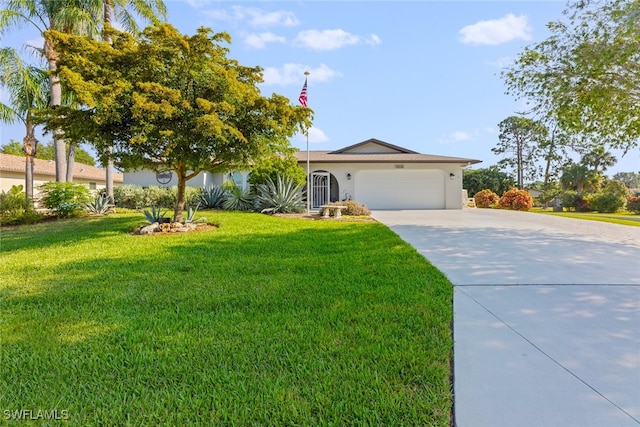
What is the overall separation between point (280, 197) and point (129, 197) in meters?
8.58

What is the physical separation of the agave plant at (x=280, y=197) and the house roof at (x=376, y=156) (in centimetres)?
447

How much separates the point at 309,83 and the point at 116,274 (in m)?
11.3

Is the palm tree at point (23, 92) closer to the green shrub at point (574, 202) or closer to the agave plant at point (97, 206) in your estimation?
the agave plant at point (97, 206)

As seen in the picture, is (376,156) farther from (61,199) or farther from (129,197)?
(61,199)

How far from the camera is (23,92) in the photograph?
15.2 meters

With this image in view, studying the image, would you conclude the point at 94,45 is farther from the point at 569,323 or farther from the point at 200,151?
the point at 569,323

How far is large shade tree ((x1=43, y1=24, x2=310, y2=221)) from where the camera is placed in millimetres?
7223

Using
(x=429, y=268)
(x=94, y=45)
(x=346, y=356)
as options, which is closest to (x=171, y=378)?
(x=346, y=356)

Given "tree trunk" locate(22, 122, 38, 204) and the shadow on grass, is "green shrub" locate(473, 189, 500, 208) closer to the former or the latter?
the shadow on grass

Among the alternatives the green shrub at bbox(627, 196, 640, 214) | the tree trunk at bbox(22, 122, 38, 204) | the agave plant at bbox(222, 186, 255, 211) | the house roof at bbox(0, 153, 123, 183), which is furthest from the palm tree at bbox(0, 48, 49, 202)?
the green shrub at bbox(627, 196, 640, 214)

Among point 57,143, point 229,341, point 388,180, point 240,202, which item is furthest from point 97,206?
point 388,180

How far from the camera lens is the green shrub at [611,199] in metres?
23.0

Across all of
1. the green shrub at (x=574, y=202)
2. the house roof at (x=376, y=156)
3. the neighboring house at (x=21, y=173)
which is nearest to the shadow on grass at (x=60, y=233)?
the neighboring house at (x=21, y=173)

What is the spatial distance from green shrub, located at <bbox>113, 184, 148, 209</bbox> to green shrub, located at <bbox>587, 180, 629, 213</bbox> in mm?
29583
